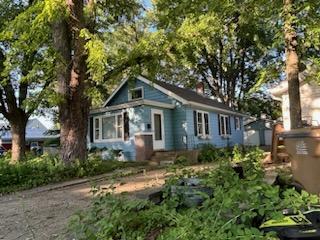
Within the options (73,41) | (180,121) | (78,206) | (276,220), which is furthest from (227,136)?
(276,220)

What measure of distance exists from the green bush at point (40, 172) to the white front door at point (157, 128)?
6.56 meters

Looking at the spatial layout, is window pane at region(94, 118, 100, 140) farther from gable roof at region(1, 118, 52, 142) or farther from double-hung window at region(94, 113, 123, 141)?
gable roof at region(1, 118, 52, 142)

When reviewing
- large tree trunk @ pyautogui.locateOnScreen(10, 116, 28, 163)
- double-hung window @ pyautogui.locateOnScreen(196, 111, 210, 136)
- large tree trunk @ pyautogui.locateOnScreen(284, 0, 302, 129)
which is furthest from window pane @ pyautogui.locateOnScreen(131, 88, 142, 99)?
large tree trunk @ pyautogui.locateOnScreen(284, 0, 302, 129)

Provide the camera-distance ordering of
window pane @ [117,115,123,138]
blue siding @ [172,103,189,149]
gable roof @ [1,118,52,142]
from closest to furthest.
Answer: window pane @ [117,115,123,138] < blue siding @ [172,103,189,149] < gable roof @ [1,118,52,142]

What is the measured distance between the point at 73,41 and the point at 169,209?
11356 millimetres

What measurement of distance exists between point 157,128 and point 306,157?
16.4m

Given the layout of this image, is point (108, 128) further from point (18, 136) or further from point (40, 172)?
point (40, 172)

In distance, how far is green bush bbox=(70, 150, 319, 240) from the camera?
3.18 metres

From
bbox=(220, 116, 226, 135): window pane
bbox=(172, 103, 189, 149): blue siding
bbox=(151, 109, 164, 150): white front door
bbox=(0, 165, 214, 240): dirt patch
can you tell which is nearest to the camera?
bbox=(0, 165, 214, 240): dirt patch

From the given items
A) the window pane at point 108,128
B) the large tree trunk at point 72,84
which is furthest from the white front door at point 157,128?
the large tree trunk at point 72,84

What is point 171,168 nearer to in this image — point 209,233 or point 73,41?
point 209,233

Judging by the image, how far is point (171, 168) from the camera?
525 cm

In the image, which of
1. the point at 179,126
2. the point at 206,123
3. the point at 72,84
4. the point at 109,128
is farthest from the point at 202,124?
the point at 72,84

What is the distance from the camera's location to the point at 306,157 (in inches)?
207
